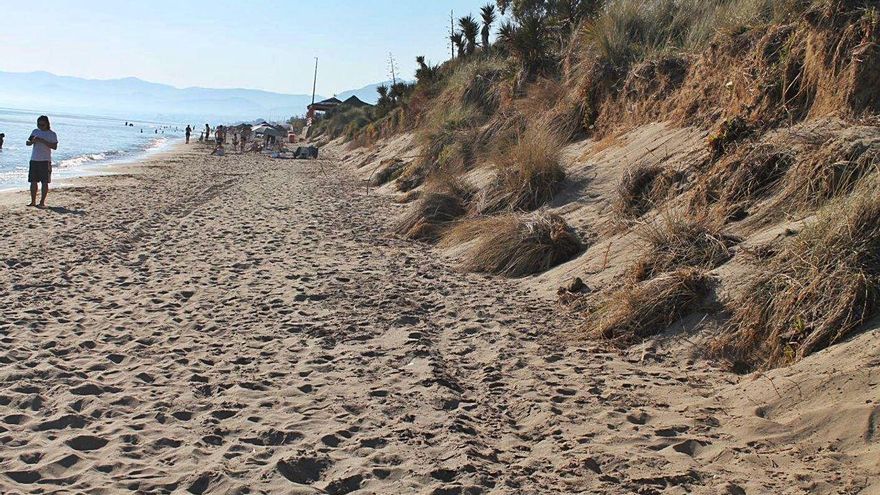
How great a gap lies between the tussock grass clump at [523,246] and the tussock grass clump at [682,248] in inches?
54.7

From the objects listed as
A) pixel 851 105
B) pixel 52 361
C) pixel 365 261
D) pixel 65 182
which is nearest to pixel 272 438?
pixel 52 361

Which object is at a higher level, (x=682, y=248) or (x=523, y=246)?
(x=682, y=248)

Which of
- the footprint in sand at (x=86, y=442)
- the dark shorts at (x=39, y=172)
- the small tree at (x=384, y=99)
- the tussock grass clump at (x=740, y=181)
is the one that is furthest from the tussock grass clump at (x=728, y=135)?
the small tree at (x=384, y=99)

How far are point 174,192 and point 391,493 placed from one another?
49.9 ft

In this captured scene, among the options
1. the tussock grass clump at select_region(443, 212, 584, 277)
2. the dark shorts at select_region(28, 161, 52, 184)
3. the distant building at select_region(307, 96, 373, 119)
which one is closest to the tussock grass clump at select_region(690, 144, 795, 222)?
the tussock grass clump at select_region(443, 212, 584, 277)

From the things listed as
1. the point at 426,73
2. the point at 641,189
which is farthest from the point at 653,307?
the point at 426,73

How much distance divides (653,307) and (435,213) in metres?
5.72

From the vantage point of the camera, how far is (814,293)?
182 inches

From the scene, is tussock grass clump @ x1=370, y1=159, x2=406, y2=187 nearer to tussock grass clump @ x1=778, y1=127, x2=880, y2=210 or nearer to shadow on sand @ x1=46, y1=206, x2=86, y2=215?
shadow on sand @ x1=46, y1=206, x2=86, y2=215

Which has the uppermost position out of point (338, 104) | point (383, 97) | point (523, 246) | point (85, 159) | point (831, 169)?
point (338, 104)

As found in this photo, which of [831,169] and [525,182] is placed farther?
[525,182]

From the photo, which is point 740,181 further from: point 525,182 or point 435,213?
point 435,213

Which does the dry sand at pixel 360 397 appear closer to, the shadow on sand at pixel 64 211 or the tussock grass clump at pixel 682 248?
the tussock grass clump at pixel 682 248

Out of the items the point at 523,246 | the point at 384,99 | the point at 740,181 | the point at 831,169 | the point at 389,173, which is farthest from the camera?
the point at 384,99
